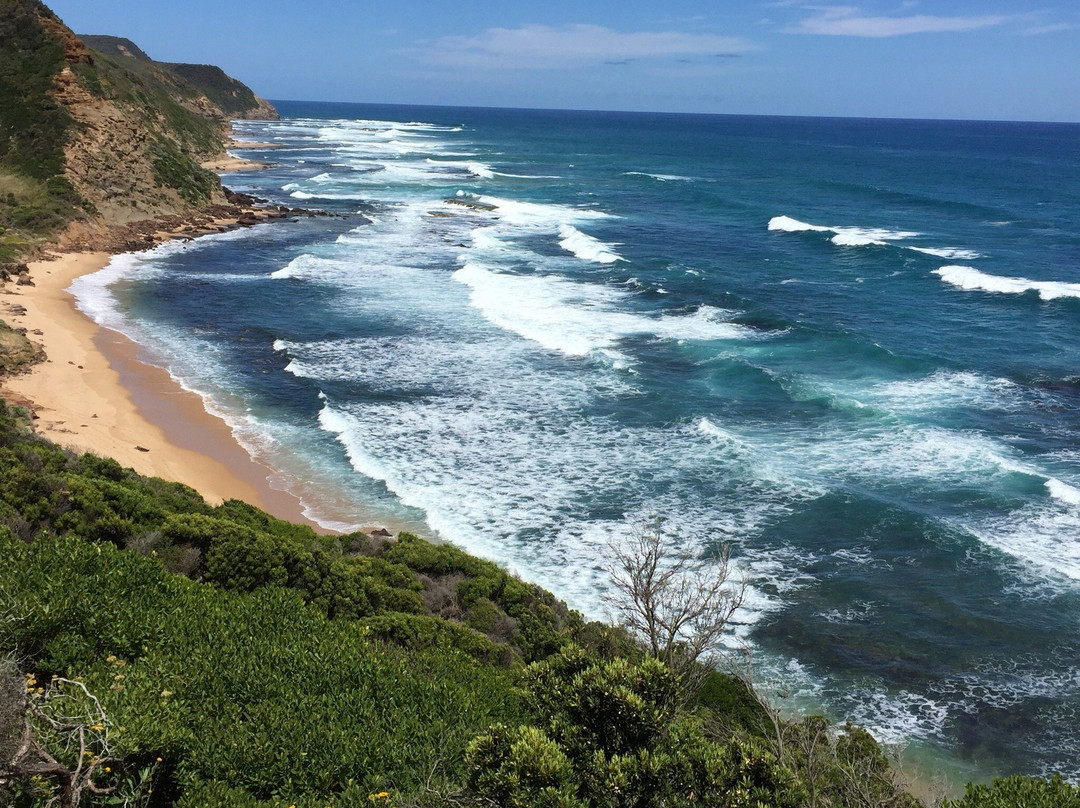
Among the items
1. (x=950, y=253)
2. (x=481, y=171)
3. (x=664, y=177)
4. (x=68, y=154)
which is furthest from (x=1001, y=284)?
(x=481, y=171)

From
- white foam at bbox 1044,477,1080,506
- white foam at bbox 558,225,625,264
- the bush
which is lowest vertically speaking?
white foam at bbox 1044,477,1080,506

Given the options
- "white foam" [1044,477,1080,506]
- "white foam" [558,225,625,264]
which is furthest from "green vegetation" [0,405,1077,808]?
"white foam" [558,225,625,264]

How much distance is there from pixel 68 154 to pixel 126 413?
34.4 metres

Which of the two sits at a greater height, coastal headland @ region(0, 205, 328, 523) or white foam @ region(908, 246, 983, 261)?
white foam @ region(908, 246, 983, 261)

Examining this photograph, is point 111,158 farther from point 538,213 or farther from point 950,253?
point 950,253

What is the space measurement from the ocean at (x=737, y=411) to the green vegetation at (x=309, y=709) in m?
5.08

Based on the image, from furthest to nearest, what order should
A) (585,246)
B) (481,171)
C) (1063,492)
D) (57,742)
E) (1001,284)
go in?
(481,171), (585,246), (1001,284), (1063,492), (57,742)

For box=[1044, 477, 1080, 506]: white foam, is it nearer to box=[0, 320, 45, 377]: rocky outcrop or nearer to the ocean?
the ocean

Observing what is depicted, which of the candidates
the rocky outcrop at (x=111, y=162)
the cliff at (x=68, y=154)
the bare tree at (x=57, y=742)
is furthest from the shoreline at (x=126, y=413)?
Result: the rocky outcrop at (x=111, y=162)

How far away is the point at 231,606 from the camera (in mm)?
11445

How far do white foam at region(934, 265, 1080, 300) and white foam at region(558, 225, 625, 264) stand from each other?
19.0 meters

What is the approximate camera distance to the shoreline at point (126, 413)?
22547 millimetres

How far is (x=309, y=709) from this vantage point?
354 inches

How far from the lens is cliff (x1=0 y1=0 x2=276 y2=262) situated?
48.2m
